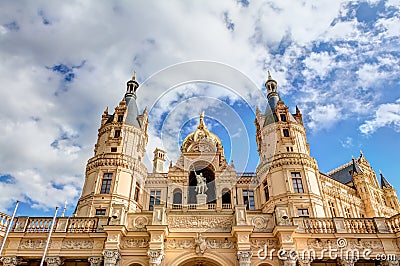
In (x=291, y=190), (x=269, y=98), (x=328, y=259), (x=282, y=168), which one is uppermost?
(x=269, y=98)

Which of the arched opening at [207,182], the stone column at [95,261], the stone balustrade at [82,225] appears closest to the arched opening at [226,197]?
the arched opening at [207,182]

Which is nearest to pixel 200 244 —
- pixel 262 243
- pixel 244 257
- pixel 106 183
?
pixel 244 257

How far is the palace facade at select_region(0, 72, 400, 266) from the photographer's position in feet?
62.0

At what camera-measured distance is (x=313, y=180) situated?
32.9 m

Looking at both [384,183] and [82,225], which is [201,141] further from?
[384,183]

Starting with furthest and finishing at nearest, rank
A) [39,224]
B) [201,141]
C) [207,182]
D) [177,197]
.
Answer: [201,141]
[207,182]
[177,197]
[39,224]

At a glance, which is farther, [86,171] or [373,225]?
[86,171]

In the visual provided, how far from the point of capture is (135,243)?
19.4 meters

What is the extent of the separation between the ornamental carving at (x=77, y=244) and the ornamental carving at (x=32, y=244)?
145cm

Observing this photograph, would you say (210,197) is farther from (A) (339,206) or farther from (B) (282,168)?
(A) (339,206)

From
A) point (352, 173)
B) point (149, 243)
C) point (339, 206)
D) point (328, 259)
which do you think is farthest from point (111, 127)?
point (352, 173)

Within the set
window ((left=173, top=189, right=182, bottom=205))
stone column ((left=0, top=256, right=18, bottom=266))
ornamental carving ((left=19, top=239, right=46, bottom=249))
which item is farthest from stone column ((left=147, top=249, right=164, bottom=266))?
window ((left=173, top=189, right=182, bottom=205))

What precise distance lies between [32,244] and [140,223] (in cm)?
689

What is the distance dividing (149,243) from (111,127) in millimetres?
20483
